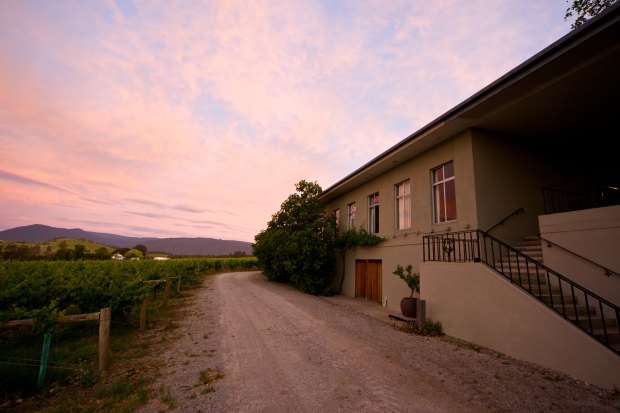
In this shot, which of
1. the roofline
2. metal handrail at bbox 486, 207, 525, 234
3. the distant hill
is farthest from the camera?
the distant hill

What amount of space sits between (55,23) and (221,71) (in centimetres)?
530

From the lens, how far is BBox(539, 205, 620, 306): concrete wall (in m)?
5.55

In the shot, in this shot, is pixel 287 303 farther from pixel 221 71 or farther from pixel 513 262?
pixel 221 71

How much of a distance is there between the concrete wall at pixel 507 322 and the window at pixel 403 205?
3.59m

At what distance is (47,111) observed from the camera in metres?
10.8

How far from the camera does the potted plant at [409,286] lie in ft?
28.5

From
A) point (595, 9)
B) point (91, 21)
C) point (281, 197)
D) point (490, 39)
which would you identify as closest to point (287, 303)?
point (281, 197)

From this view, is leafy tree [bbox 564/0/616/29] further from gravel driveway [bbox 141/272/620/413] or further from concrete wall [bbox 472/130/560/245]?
gravel driveway [bbox 141/272/620/413]

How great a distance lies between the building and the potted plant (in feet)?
1.81

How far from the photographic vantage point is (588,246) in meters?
5.95

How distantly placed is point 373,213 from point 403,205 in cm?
265

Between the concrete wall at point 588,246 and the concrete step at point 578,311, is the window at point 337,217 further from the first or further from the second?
the concrete step at point 578,311

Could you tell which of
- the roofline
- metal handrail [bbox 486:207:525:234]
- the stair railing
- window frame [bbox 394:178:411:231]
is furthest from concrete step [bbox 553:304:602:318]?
window frame [bbox 394:178:411:231]

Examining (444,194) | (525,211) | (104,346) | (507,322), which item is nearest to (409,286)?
(444,194)
